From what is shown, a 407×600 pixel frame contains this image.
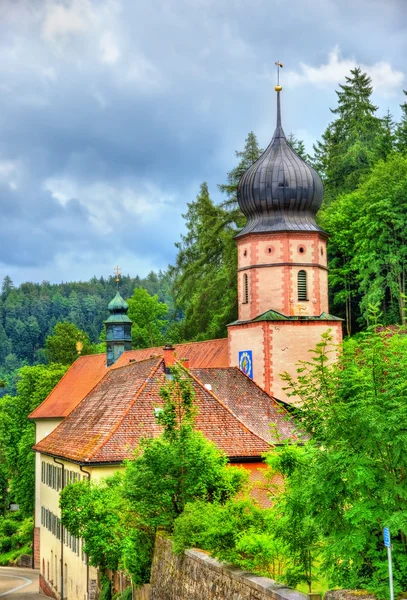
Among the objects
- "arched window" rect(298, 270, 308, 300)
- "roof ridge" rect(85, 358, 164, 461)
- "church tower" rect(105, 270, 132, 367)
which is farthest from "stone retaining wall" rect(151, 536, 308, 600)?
"church tower" rect(105, 270, 132, 367)

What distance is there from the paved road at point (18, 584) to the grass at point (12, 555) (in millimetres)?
1389

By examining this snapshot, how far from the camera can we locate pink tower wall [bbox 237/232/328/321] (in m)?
37.6

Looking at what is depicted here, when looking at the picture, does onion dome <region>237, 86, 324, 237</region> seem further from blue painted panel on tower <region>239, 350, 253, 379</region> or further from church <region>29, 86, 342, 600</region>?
blue painted panel on tower <region>239, 350, 253, 379</region>

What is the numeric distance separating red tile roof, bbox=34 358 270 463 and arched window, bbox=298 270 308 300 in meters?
8.77

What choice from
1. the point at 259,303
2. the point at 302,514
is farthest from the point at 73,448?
the point at 302,514

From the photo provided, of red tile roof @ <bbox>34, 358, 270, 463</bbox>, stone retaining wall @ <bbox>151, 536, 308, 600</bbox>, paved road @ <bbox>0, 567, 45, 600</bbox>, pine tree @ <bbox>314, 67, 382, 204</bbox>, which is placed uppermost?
pine tree @ <bbox>314, 67, 382, 204</bbox>

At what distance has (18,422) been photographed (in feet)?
211

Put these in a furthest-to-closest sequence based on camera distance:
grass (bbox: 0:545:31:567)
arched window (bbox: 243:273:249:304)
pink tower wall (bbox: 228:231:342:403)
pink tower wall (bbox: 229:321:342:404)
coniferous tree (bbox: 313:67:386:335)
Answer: grass (bbox: 0:545:31:567) → coniferous tree (bbox: 313:67:386:335) → arched window (bbox: 243:273:249:304) → pink tower wall (bbox: 228:231:342:403) → pink tower wall (bbox: 229:321:342:404)

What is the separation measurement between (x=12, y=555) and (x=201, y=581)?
47.5 metres

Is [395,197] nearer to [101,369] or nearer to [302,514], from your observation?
[101,369]

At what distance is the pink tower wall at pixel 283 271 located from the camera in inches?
1481

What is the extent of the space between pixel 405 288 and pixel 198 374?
18.7m

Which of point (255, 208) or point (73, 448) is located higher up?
point (255, 208)

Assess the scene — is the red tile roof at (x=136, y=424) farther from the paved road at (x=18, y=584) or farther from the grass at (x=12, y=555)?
the grass at (x=12, y=555)
